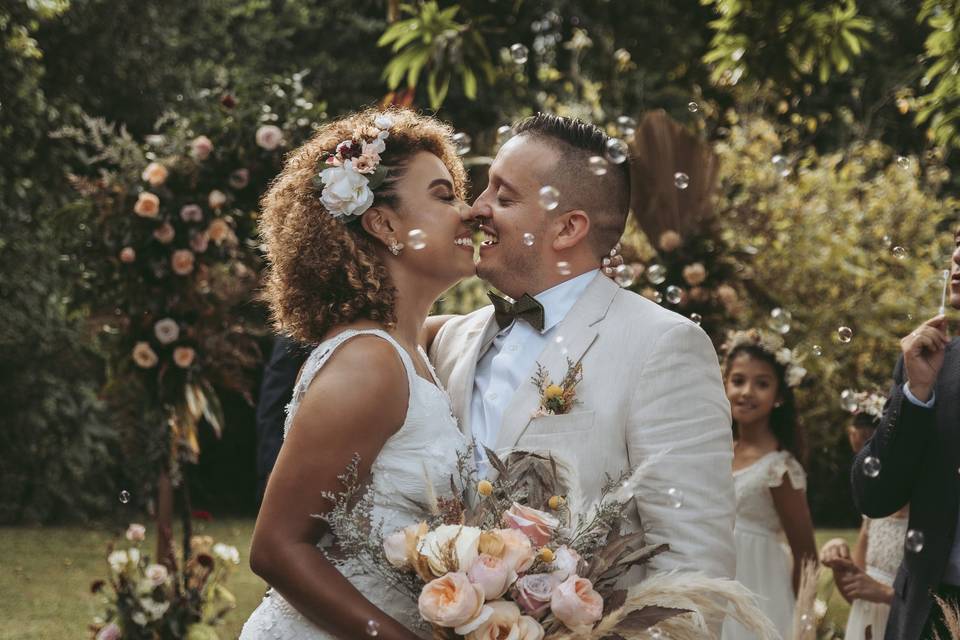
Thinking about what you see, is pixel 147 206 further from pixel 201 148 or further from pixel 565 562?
pixel 565 562

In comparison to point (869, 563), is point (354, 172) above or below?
above

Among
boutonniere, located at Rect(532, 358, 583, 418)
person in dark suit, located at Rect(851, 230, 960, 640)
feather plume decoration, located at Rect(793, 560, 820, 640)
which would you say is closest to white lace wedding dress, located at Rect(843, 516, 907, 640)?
feather plume decoration, located at Rect(793, 560, 820, 640)

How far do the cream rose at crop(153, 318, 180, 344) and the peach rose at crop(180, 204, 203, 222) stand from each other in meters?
0.60

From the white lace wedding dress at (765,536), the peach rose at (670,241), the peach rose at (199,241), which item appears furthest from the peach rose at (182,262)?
the white lace wedding dress at (765,536)

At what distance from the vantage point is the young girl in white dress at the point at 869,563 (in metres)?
4.83

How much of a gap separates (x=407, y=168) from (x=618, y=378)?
2.77 ft

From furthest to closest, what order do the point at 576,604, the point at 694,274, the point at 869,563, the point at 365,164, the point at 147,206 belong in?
the point at 694,274
the point at 147,206
the point at 869,563
the point at 365,164
the point at 576,604

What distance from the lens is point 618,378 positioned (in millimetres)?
2826

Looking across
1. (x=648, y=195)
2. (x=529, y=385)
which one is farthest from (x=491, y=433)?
(x=648, y=195)

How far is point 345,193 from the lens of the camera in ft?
9.68

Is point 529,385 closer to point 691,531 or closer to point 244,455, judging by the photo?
point 691,531

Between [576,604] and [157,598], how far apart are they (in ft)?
15.3

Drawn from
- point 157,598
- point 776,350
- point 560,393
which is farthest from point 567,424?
point 157,598

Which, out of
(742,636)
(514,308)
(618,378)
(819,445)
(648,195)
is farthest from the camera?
(819,445)
